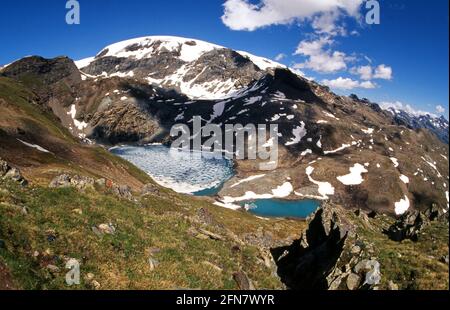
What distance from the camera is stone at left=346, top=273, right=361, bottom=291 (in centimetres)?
2941

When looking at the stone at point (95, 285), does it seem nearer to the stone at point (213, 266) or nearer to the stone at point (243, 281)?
the stone at point (213, 266)

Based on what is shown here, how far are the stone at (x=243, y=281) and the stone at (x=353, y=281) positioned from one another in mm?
8799

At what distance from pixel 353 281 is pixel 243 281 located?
9960mm

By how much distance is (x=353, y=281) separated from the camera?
29.9 m

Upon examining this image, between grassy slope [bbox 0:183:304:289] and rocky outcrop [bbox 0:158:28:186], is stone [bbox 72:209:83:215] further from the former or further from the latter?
rocky outcrop [bbox 0:158:28:186]

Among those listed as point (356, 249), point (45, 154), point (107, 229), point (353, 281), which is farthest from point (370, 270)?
point (45, 154)

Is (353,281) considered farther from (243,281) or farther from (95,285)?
(95,285)

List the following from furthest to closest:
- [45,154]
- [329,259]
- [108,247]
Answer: [45,154]
[329,259]
[108,247]

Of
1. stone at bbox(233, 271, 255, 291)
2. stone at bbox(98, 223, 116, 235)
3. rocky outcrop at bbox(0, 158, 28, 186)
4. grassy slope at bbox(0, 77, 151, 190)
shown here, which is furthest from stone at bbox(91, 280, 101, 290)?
grassy slope at bbox(0, 77, 151, 190)

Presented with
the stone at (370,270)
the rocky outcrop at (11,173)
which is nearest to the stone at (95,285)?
the stone at (370,270)

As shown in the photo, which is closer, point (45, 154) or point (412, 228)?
point (412, 228)

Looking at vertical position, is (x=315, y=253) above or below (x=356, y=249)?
below
